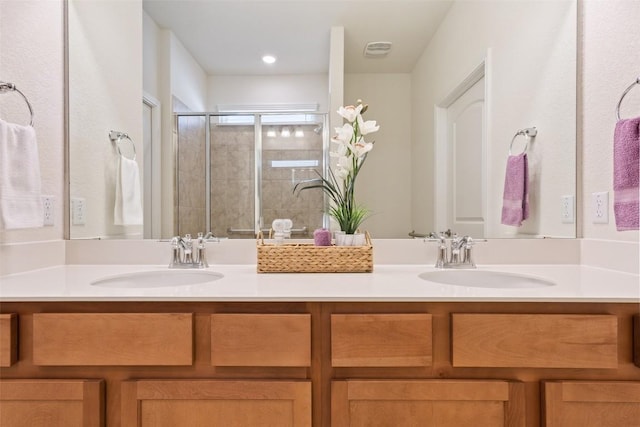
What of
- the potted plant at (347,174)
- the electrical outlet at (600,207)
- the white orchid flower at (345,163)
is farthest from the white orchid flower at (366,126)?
the electrical outlet at (600,207)

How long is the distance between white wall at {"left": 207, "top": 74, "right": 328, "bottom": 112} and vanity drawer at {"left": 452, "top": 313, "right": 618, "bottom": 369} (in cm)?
102

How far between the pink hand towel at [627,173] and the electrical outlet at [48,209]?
1.96m

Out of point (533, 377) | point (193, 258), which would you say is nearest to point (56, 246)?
point (193, 258)

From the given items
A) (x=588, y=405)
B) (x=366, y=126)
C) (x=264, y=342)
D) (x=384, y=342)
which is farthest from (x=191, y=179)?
(x=588, y=405)

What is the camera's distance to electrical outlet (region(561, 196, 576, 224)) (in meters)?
1.37

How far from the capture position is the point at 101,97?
151 centimetres

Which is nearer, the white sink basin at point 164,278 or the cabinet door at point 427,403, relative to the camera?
the cabinet door at point 427,403

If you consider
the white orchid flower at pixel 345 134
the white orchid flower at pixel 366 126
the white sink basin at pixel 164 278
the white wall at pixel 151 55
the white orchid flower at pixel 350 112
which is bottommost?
the white sink basin at pixel 164 278

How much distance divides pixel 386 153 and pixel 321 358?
906 millimetres

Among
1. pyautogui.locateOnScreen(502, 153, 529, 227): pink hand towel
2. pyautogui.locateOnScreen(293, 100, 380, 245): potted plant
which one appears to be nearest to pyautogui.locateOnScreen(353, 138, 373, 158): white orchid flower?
pyautogui.locateOnScreen(293, 100, 380, 245): potted plant

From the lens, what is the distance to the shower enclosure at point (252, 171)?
4.77ft

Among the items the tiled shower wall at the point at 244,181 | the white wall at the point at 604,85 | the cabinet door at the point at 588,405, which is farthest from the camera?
the tiled shower wall at the point at 244,181

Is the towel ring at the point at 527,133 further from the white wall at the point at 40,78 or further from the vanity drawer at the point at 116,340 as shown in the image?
the white wall at the point at 40,78

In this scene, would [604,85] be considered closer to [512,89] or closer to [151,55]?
[512,89]
